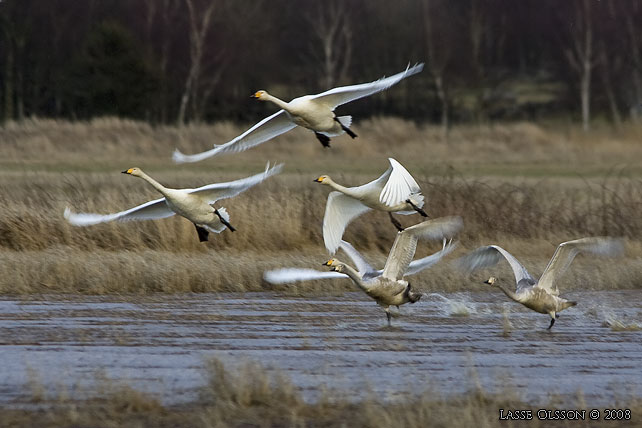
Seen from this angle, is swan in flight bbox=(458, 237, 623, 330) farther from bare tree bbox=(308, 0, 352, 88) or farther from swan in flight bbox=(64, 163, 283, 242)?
bare tree bbox=(308, 0, 352, 88)

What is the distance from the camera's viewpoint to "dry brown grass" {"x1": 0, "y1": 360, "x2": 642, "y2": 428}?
790cm

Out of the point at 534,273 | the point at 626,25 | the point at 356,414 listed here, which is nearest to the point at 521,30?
the point at 626,25

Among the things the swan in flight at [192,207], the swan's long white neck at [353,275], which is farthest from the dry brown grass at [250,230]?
the swan's long white neck at [353,275]

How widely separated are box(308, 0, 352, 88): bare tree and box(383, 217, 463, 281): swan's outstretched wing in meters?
34.3

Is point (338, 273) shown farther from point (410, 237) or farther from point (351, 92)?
point (351, 92)

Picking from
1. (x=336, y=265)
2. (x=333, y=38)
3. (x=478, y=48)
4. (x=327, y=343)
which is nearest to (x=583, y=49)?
(x=478, y=48)

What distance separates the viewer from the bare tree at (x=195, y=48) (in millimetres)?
43875

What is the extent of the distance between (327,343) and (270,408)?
8.56 ft

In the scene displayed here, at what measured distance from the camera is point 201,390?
8.85 m

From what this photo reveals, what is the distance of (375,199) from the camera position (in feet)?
38.7

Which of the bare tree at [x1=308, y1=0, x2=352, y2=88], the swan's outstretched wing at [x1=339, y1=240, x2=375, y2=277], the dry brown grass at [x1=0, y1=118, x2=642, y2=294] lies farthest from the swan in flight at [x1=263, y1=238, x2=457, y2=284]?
the bare tree at [x1=308, y1=0, x2=352, y2=88]

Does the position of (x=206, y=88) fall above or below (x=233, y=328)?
below

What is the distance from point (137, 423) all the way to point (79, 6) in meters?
A: 43.7

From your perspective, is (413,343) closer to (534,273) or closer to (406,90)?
(534,273)
